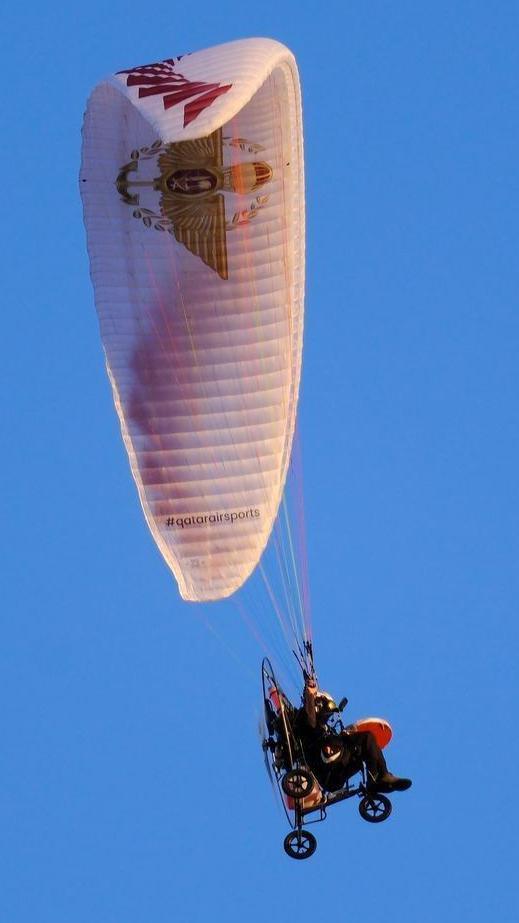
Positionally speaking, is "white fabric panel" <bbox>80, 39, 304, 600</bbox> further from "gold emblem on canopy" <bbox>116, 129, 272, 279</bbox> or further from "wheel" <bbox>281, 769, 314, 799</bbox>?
"wheel" <bbox>281, 769, 314, 799</bbox>

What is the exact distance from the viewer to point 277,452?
31.2 m

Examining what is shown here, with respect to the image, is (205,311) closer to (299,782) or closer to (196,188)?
(196,188)

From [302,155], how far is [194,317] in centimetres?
246

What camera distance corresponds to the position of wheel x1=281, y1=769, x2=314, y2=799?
29.6m

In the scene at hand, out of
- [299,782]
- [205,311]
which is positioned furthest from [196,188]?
[299,782]

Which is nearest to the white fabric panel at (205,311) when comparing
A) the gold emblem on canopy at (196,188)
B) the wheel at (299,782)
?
the gold emblem on canopy at (196,188)

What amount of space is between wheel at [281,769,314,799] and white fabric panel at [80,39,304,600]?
2.62 m

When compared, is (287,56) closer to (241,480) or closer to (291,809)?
(241,480)

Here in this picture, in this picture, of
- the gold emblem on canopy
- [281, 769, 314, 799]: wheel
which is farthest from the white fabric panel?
[281, 769, 314, 799]: wheel

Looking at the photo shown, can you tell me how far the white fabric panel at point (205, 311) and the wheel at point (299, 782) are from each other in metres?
2.62

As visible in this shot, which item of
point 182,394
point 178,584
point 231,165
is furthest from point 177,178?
point 178,584

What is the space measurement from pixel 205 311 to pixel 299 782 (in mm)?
6028

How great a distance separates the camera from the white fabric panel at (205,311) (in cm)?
3036

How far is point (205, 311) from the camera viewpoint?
3078cm
